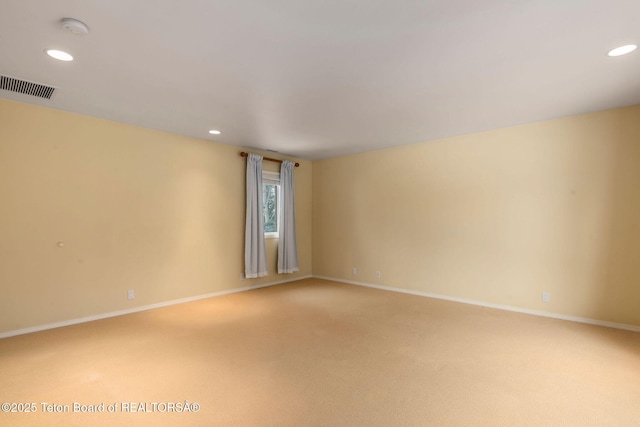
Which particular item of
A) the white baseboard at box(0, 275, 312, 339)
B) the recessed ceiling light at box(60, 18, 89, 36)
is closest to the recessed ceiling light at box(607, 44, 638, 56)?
the recessed ceiling light at box(60, 18, 89, 36)

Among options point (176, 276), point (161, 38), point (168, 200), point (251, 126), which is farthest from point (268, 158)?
point (161, 38)

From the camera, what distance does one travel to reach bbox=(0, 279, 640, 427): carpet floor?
1.91 m

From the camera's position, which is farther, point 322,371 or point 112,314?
point 112,314

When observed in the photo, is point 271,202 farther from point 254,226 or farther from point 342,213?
point 342,213

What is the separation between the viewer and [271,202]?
19.3 ft

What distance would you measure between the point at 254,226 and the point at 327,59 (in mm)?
3406

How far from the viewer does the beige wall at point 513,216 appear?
11.4 ft

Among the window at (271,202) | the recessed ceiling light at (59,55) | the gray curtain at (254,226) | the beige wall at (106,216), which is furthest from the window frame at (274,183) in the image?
the recessed ceiling light at (59,55)

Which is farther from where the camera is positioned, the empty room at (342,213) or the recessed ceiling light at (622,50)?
the recessed ceiling light at (622,50)

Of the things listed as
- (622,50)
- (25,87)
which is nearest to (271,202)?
(25,87)

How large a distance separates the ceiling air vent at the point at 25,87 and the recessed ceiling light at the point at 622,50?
4718 mm

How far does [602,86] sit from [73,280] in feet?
19.1

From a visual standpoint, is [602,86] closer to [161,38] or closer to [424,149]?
[424,149]

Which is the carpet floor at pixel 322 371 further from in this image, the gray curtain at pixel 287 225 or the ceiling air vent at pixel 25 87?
the ceiling air vent at pixel 25 87
